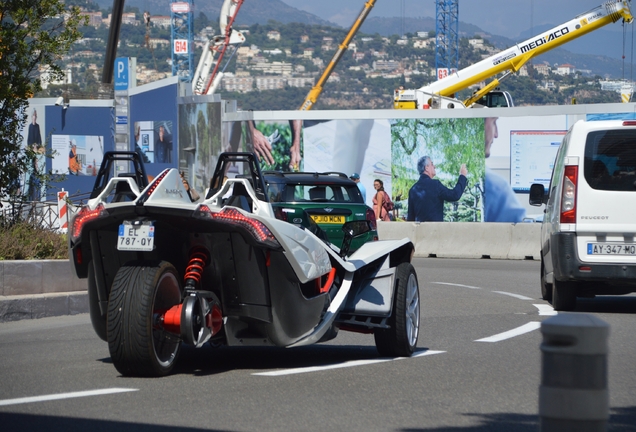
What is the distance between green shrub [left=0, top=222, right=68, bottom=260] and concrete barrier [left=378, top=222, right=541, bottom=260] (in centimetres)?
1351

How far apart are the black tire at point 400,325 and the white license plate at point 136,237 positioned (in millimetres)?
2343

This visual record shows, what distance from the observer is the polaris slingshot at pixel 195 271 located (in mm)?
6715

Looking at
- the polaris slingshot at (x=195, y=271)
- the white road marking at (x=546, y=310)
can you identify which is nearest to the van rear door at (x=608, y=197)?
the white road marking at (x=546, y=310)

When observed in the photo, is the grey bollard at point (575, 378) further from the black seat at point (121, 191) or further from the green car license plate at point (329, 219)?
the green car license plate at point (329, 219)

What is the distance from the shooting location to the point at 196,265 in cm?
696

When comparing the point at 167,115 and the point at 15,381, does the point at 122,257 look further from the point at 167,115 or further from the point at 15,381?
the point at 167,115

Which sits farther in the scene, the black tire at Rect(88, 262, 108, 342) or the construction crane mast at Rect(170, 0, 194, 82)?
the construction crane mast at Rect(170, 0, 194, 82)

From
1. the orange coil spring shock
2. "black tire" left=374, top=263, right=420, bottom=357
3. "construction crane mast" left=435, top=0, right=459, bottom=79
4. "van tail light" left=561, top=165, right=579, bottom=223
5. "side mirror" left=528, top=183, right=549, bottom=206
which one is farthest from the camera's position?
"construction crane mast" left=435, top=0, right=459, bottom=79

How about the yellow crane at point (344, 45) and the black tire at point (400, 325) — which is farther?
the yellow crane at point (344, 45)

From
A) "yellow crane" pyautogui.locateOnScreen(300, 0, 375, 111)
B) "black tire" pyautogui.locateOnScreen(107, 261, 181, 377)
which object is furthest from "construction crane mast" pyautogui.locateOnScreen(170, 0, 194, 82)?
"black tire" pyautogui.locateOnScreen(107, 261, 181, 377)

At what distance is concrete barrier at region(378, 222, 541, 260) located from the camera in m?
24.3

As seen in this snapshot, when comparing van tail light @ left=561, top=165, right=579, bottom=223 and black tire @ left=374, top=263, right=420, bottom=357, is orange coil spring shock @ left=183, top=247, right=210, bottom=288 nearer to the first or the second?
black tire @ left=374, top=263, right=420, bottom=357

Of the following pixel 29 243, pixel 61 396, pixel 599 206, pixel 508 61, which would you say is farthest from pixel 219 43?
pixel 61 396

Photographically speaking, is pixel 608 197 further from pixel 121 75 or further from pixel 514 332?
pixel 121 75
